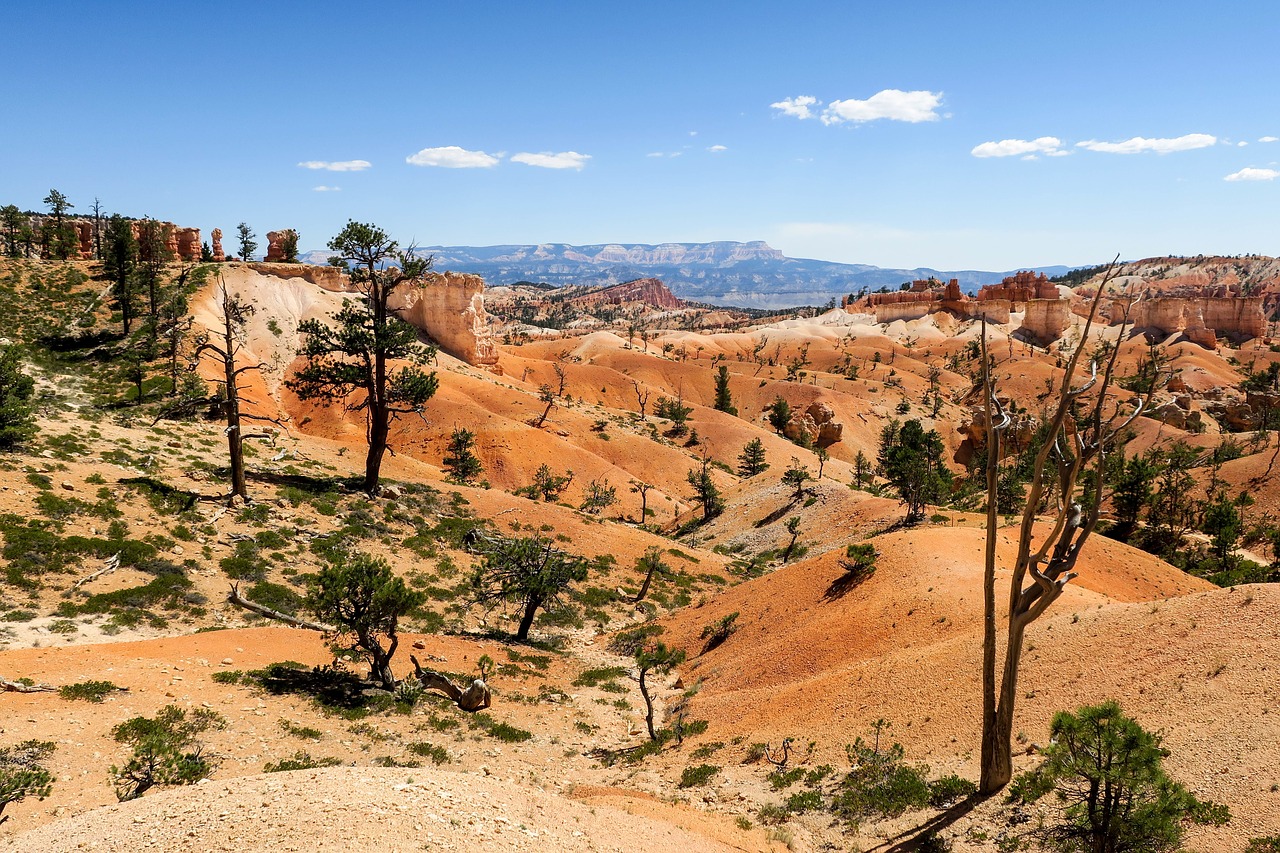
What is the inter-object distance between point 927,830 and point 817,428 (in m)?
69.1

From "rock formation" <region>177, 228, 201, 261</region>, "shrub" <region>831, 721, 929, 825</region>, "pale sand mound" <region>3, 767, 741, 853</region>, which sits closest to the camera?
"pale sand mound" <region>3, 767, 741, 853</region>

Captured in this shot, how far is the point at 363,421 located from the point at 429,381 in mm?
27334

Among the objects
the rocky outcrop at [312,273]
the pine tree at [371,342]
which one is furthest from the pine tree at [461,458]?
the rocky outcrop at [312,273]

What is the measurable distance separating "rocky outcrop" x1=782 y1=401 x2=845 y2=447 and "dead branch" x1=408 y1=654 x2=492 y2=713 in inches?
2452

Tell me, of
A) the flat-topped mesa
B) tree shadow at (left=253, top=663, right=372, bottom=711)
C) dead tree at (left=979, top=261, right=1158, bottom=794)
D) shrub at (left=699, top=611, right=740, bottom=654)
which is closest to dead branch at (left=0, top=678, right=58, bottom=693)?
tree shadow at (left=253, top=663, right=372, bottom=711)

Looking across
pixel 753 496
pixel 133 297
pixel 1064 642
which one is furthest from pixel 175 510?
pixel 133 297

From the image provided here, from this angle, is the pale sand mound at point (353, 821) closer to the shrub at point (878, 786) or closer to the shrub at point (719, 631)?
the shrub at point (878, 786)

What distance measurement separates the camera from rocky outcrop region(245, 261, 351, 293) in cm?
6725

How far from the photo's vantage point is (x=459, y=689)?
17562 millimetres

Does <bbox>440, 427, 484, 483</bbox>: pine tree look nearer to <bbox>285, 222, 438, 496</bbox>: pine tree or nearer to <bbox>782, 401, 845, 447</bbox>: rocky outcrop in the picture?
<bbox>285, 222, 438, 496</bbox>: pine tree

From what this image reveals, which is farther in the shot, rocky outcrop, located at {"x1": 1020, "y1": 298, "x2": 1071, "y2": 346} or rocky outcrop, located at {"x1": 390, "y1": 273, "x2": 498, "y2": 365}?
rocky outcrop, located at {"x1": 1020, "y1": 298, "x2": 1071, "y2": 346}

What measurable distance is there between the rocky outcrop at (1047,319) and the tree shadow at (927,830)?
477 feet

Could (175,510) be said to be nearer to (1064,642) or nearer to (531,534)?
(531,534)

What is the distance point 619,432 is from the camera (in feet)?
204
